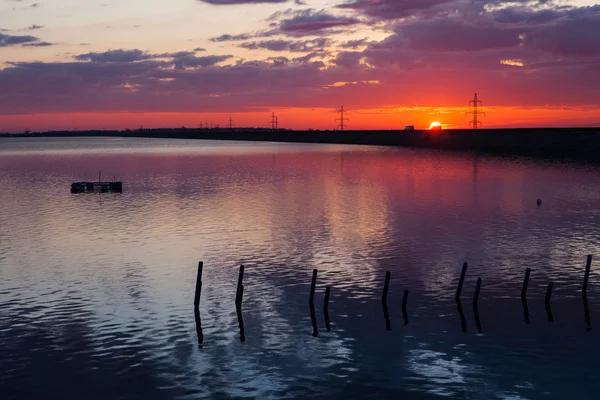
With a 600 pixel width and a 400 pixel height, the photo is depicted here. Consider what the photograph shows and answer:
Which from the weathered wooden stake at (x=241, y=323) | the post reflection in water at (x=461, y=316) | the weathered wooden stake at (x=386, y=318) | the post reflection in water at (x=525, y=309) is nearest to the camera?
the weathered wooden stake at (x=241, y=323)

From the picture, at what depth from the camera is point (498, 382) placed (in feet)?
103

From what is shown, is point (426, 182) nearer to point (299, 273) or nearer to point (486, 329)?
point (299, 273)

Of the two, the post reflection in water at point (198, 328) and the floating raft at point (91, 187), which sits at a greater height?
the floating raft at point (91, 187)

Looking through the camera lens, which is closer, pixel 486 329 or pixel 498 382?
pixel 498 382

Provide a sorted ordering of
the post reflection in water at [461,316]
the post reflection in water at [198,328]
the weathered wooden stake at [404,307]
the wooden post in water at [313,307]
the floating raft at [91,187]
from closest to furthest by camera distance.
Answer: the post reflection in water at [198,328]
the wooden post in water at [313,307]
the post reflection in water at [461,316]
the weathered wooden stake at [404,307]
the floating raft at [91,187]

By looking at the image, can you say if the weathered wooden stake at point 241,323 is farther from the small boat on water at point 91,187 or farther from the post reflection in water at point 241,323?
the small boat on water at point 91,187

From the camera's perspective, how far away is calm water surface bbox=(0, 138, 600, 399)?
1244 inches

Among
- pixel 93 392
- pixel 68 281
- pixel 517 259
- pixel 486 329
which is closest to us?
pixel 93 392

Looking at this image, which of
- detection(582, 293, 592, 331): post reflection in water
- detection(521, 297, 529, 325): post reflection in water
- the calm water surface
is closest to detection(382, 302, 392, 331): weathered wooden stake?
the calm water surface

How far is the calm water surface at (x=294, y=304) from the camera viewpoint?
104 feet

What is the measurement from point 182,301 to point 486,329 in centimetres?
1834

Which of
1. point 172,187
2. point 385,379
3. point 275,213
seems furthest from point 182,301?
point 172,187

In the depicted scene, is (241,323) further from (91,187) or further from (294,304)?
(91,187)

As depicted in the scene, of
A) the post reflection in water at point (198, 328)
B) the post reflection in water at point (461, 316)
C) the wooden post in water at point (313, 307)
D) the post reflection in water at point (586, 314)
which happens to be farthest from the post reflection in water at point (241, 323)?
the post reflection in water at point (586, 314)
